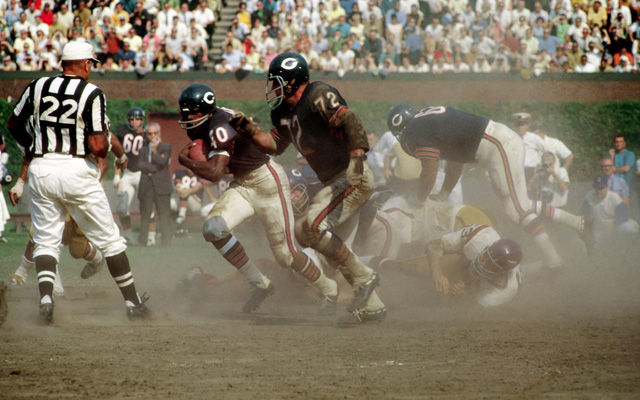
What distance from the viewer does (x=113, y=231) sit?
6.52 meters

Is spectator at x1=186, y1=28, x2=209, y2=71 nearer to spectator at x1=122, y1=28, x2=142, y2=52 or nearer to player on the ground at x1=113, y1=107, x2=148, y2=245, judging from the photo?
spectator at x1=122, y1=28, x2=142, y2=52

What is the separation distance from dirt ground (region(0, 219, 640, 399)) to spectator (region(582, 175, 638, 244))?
4.66 metres

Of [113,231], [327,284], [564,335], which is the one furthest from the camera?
[327,284]

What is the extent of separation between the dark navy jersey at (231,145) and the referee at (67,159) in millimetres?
975

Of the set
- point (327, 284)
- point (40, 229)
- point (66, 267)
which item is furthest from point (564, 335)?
point (66, 267)

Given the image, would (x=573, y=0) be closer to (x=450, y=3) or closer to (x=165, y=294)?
(x=450, y=3)

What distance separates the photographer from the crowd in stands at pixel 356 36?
62.6 ft

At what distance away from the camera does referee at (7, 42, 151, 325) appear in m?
6.25

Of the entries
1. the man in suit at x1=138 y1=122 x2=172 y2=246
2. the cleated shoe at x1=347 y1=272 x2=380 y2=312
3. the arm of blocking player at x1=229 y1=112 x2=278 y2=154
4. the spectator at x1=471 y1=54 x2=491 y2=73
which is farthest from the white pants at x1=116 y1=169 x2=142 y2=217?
the spectator at x1=471 y1=54 x2=491 y2=73

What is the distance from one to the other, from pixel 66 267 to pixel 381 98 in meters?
11.3

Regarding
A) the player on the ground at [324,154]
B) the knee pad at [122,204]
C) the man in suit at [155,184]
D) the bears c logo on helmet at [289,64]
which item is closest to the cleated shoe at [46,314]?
the player on the ground at [324,154]

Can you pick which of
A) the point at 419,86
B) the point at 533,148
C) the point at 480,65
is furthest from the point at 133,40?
the point at 533,148

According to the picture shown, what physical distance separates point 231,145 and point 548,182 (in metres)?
8.07

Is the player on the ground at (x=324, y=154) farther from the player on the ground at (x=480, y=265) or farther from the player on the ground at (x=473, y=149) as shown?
the player on the ground at (x=473, y=149)
